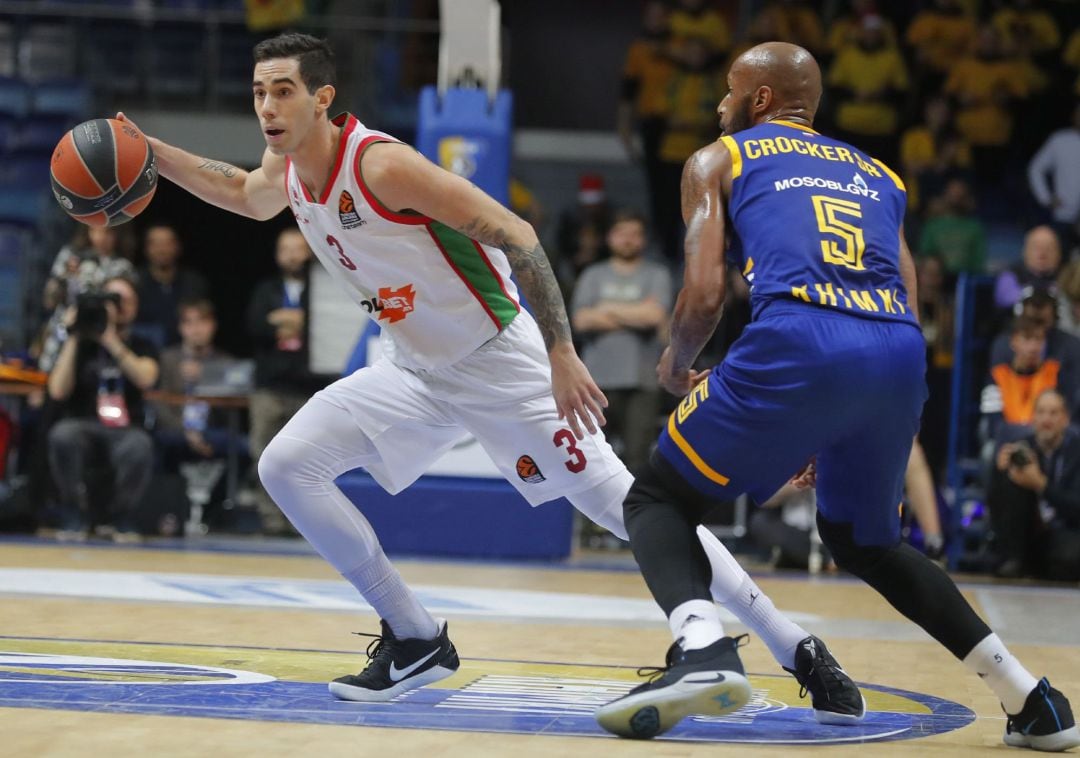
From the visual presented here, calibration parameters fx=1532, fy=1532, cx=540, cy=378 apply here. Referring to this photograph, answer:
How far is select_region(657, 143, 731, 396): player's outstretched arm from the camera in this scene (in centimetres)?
397

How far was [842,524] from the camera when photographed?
4.11m

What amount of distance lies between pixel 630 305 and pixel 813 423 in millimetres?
6603

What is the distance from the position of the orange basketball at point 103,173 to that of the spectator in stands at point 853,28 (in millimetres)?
9857

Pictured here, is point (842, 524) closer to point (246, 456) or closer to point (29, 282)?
point (246, 456)

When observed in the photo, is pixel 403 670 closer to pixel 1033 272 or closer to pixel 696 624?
pixel 696 624

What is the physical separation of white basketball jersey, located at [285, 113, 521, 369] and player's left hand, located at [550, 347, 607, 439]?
538mm

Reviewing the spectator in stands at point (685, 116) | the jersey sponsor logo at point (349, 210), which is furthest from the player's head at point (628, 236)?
the jersey sponsor logo at point (349, 210)

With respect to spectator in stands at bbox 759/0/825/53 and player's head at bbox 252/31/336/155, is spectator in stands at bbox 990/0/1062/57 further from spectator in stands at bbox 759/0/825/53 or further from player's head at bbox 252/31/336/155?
player's head at bbox 252/31/336/155

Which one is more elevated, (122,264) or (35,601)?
(122,264)

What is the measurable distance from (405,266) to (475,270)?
0.23 meters

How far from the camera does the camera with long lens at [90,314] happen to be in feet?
32.9

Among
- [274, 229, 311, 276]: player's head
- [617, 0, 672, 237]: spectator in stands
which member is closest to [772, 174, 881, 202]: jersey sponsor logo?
[274, 229, 311, 276]: player's head

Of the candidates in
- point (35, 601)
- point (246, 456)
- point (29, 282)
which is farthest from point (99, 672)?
point (29, 282)

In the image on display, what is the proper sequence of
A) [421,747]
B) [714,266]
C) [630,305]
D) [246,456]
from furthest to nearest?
1. [246,456]
2. [630,305]
3. [714,266]
4. [421,747]
